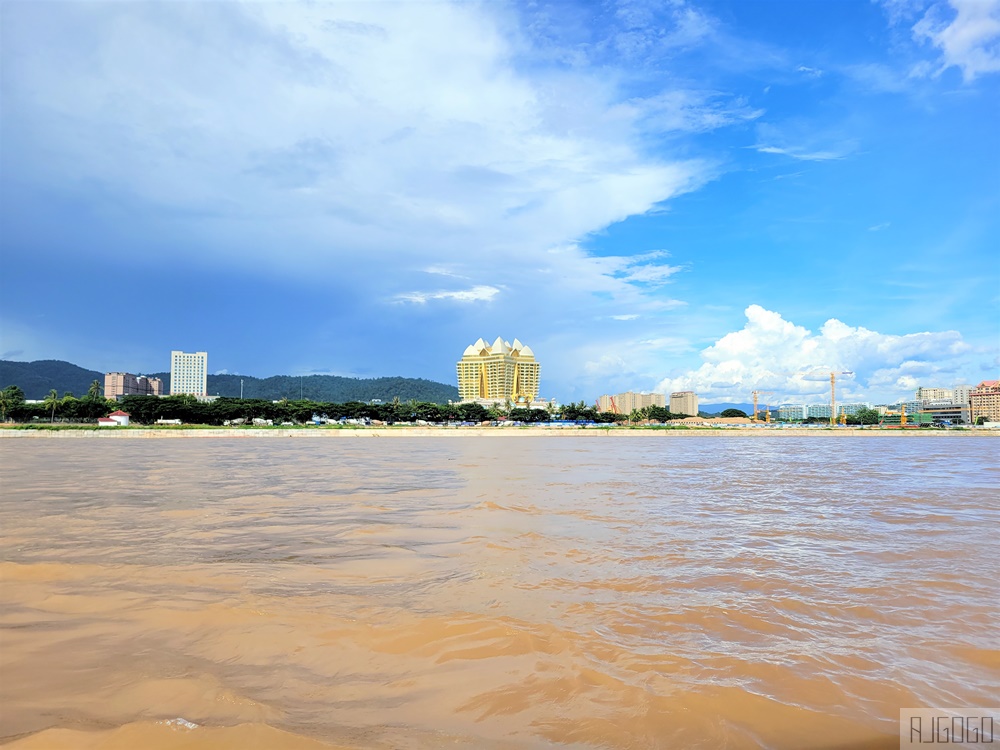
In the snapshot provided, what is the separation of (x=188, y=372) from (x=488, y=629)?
642ft

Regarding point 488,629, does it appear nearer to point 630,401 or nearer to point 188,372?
point 630,401

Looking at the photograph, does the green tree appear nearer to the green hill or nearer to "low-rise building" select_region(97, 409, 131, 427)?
"low-rise building" select_region(97, 409, 131, 427)

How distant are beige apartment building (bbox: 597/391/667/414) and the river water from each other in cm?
16590

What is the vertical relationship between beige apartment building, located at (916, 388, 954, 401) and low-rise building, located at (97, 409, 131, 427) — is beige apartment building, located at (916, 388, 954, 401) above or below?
above

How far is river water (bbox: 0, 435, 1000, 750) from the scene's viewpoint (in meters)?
2.89

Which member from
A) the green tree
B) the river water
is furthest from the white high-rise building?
the river water

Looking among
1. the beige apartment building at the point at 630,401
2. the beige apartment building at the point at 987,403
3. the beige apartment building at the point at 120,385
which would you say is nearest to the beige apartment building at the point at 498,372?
the beige apartment building at the point at 630,401

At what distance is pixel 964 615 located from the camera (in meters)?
4.64

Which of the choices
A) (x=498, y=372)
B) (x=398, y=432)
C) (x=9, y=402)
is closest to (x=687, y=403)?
(x=498, y=372)

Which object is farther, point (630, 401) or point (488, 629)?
point (630, 401)

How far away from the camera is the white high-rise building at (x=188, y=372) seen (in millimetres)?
174625

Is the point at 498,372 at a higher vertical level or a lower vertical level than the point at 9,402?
higher

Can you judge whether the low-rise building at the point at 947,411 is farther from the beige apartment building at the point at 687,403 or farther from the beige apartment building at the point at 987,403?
the beige apartment building at the point at 687,403

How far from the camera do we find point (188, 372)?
579 ft
